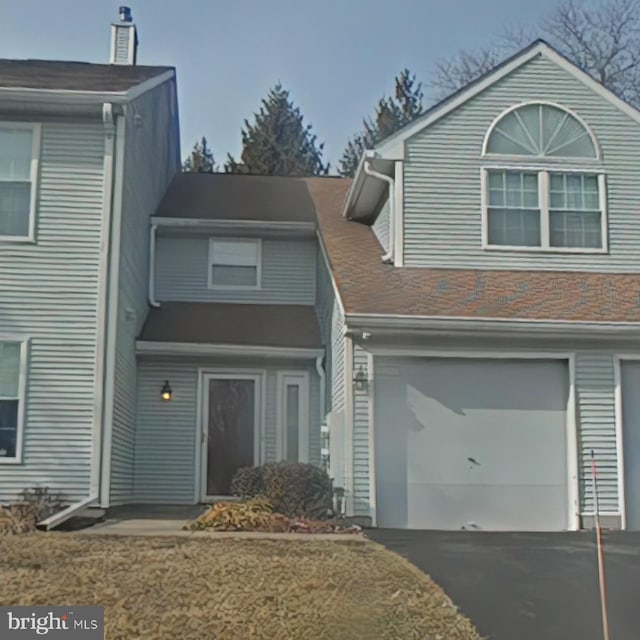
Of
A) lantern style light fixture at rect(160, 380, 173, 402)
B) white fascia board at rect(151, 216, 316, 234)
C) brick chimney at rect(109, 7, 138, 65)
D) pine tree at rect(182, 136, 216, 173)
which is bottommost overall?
lantern style light fixture at rect(160, 380, 173, 402)

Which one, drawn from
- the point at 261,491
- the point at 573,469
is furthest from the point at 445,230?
the point at 261,491

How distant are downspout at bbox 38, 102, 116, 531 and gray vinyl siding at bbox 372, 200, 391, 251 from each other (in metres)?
4.16

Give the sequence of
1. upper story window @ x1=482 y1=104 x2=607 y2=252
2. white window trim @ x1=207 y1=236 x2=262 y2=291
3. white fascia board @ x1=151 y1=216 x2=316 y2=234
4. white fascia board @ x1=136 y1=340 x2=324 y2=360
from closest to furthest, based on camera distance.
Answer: upper story window @ x1=482 y1=104 x2=607 y2=252, white fascia board @ x1=136 y1=340 x2=324 y2=360, white fascia board @ x1=151 y1=216 x2=316 y2=234, white window trim @ x1=207 y1=236 x2=262 y2=291

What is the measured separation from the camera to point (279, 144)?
123 feet

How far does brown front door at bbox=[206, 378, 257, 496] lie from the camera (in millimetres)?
13656

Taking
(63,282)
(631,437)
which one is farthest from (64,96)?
(631,437)

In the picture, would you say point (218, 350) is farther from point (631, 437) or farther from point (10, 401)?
point (631, 437)

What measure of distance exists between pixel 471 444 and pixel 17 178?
678cm

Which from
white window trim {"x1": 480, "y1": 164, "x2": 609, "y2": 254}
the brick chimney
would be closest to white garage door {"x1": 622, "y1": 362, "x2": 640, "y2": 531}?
white window trim {"x1": 480, "y1": 164, "x2": 609, "y2": 254}

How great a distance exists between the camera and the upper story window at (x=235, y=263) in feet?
49.7

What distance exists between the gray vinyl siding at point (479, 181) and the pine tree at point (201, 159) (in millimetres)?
26006

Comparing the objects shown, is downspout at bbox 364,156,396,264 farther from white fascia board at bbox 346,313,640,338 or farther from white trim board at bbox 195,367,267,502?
white trim board at bbox 195,367,267,502

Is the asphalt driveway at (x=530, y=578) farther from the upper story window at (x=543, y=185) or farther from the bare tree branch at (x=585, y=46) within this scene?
the bare tree branch at (x=585, y=46)

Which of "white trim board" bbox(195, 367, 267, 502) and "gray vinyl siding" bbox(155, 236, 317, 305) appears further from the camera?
"gray vinyl siding" bbox(155, 236, 317, 305)
